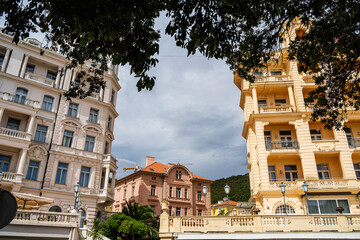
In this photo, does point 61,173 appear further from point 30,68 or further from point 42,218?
point 30,68

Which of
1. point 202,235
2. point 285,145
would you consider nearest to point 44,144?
point 202,235

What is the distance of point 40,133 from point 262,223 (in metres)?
20.2

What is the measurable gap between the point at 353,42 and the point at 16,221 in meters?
16.5

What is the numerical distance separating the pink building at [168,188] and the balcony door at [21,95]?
19.6 metres

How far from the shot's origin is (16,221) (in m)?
14.2

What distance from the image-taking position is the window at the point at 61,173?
24547 mm

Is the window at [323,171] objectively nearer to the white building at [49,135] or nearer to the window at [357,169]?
the window at [357,169]

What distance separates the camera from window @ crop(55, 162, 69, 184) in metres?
Result: 24.5

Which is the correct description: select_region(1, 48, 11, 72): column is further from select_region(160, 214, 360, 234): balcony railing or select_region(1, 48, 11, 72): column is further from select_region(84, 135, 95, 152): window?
select_region(160, 214, 360, 234): balcony railing

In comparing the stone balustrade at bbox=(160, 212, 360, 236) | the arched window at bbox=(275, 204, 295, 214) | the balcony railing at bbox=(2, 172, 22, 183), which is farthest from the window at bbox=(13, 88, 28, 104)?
the arched window at bbox=(275, 204, 295, 214)

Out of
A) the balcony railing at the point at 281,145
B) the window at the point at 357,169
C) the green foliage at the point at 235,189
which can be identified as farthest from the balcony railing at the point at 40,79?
the green foliage at the point at 235,189

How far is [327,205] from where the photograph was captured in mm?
20469

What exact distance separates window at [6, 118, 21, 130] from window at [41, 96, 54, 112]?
7.98ft

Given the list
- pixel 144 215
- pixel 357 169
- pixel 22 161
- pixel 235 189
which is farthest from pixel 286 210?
pixel 235 189
